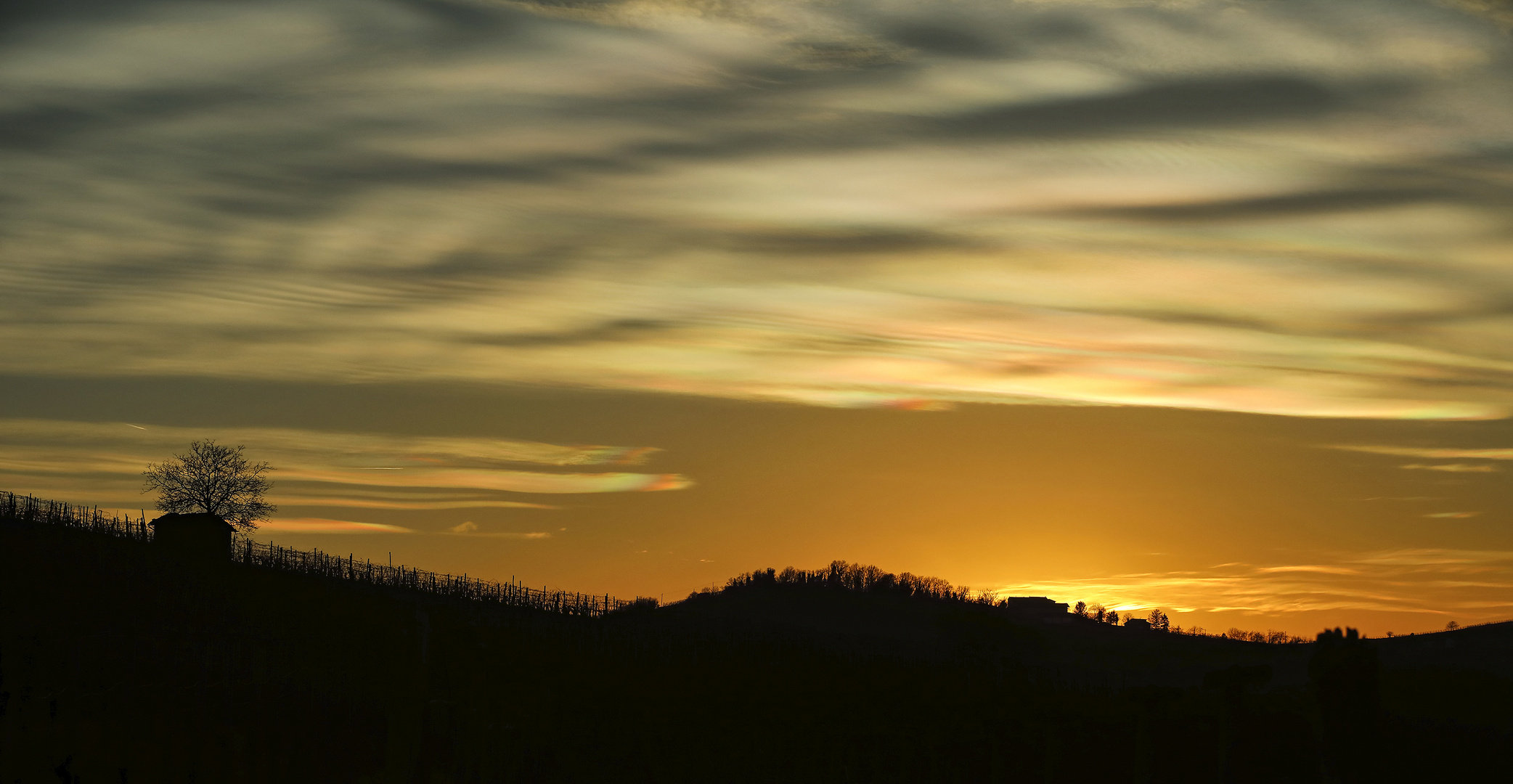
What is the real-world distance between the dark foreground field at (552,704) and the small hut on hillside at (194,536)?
79.0 inches

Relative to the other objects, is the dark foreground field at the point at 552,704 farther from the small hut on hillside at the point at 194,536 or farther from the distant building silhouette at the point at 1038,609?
the distant building silhouette at the point at 1038,609

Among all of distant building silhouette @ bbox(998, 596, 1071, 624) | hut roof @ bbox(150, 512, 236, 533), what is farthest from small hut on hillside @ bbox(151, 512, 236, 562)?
distant building silhouette @ bbox(998, 596, 1071, 624)

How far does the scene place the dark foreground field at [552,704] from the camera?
3628cm

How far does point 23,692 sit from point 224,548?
3044cm

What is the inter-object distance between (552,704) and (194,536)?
28.1m

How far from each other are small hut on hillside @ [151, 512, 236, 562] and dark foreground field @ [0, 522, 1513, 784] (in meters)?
2.01

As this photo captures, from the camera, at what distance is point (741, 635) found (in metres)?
95.4

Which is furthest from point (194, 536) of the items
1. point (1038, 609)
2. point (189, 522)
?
point (1038, 609)

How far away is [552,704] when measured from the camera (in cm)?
5038

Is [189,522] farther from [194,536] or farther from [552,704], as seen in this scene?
[552,704]

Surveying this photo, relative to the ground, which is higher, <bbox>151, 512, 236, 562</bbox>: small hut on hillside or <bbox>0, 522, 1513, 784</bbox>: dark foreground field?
<bbox>151, 512, 236, 562</bbox>: small hut on hillside

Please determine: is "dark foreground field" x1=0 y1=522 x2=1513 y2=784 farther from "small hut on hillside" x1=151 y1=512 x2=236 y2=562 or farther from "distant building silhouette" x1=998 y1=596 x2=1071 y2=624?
"distant building silhouette" x1=998 y1=596 x2=1071 y2=624

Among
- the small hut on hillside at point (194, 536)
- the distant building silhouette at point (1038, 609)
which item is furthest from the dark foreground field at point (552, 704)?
the distant building silhouette at point (1038, 609)

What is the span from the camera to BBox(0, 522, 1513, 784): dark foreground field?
36.3 m
